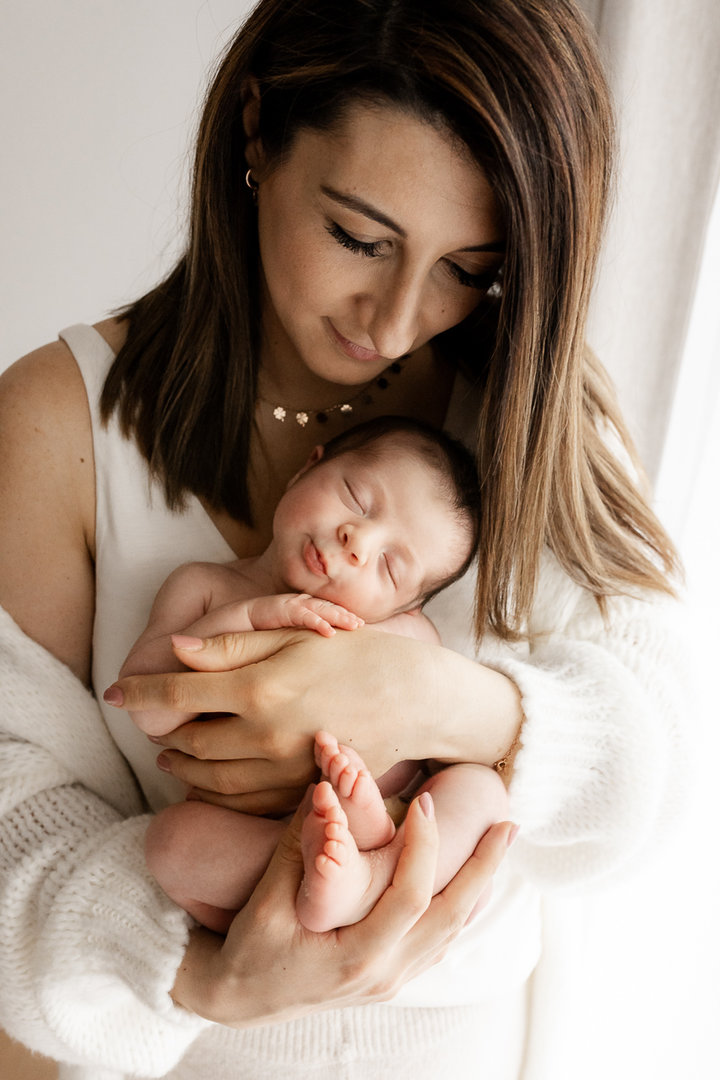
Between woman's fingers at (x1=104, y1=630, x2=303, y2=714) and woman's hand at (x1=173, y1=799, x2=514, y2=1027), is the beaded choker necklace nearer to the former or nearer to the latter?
woman's fingers at (x1=104, y1=630, x2=303, y2=714)

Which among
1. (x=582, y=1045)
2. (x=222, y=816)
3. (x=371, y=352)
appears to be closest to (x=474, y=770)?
(x=222, y=816)

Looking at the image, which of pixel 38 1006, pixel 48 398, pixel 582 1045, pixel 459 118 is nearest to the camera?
pixel 459 118

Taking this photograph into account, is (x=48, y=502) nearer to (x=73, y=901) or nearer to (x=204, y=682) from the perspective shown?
(x=204, y=682)

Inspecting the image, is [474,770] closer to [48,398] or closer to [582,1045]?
[48,398]

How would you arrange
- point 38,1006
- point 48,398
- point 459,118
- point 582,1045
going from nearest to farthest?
point 459,118 → point 38,1006 → point 48,398 → point 582,1045

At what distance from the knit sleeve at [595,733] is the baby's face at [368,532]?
18cm

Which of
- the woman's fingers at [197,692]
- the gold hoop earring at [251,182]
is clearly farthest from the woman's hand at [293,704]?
the gold hoop earring at [251,182]

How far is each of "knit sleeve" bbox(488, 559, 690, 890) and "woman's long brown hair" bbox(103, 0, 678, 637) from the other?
62mm

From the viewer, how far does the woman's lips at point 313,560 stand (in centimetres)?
118

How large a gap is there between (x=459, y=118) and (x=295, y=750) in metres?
0.73

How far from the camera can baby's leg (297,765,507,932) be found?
940mm

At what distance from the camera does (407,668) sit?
1119 mm

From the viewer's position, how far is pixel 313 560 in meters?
1.19

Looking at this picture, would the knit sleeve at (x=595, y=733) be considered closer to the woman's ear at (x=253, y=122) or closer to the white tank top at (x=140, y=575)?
the white tank top at (x=140, y=575)
